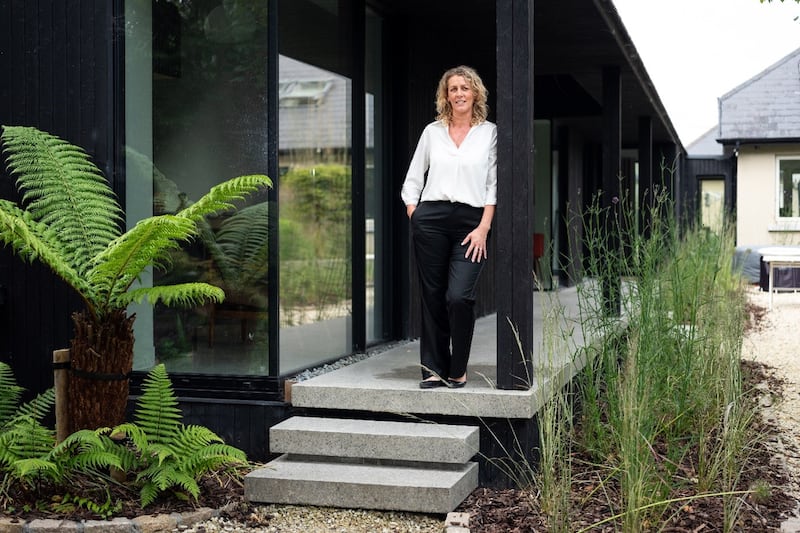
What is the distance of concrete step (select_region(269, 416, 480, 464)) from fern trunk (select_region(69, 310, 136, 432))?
0.75 meters

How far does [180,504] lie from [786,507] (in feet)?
8.69

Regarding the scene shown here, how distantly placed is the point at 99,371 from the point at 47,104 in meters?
1.78

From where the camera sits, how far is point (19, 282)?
5422 millimetres

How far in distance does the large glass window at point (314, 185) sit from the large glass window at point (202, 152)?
18cm

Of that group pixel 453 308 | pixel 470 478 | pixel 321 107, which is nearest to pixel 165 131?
pixel 321 107

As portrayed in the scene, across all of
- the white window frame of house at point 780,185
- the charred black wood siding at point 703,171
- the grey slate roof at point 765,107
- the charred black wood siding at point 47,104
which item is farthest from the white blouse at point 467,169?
the charred black wood siding at point 703,171

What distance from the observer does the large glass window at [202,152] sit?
507cm

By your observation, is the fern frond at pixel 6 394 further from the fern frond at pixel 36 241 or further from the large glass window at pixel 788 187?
the large glass window at pixel 788 187

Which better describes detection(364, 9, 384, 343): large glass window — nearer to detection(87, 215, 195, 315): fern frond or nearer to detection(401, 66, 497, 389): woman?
detection(401, 66, 497, 389): woman

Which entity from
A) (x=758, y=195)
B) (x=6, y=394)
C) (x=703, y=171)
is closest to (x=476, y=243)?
(x=6, y=394)

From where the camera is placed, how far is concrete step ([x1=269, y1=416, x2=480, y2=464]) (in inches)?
173

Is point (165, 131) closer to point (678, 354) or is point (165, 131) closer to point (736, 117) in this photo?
point (678, 354)

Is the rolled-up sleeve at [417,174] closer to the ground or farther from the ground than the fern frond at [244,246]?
farther from the ground

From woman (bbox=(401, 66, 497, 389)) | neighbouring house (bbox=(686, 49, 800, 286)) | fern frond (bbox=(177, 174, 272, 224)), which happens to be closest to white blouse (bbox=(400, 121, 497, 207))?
woman (bbox=(401, 66, 497, 389))
